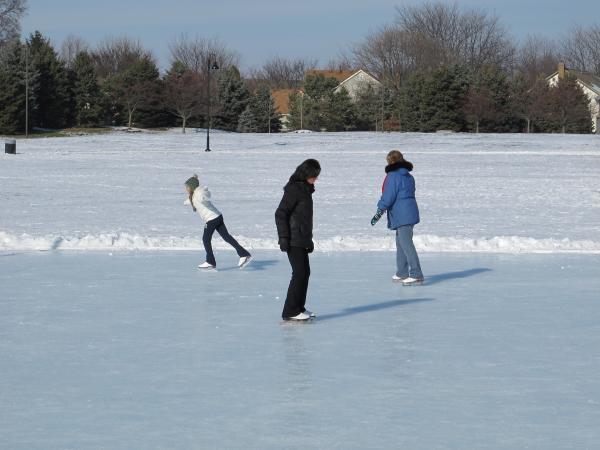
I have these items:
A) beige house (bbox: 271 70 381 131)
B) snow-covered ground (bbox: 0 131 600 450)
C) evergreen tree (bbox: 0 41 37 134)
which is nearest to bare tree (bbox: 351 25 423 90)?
beige house (bbox: 271 70 381 131)

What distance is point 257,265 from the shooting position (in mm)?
11758

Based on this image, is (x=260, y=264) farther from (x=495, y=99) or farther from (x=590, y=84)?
(x=590, y=84)

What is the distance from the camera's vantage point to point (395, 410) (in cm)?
529

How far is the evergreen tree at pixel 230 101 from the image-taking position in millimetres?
69812

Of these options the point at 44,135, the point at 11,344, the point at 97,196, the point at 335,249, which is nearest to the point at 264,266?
the point at 335,249

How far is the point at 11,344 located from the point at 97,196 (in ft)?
54.0

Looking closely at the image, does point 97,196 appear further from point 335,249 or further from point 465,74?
point 465,74

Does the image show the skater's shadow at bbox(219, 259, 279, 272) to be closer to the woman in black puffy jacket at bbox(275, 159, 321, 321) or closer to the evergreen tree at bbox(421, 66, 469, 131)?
the woman in black puffy jacket at bbox(275, 159, 321, 321)

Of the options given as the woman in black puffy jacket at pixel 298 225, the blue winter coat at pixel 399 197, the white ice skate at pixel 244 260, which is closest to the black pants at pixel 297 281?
the woman in black puffy jacket at pixel 298 225

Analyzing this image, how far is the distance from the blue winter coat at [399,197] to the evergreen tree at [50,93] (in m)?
53.9

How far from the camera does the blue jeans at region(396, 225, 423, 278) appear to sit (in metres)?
9.93

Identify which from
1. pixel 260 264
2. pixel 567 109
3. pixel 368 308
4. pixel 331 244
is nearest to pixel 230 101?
pixel 567 109

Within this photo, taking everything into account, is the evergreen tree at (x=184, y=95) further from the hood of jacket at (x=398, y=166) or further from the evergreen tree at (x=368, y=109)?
the hood of jacket at (x=398, y=166)

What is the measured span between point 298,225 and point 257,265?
13.4 feet
